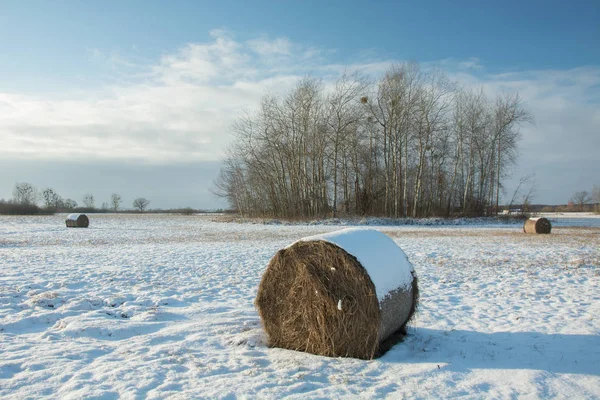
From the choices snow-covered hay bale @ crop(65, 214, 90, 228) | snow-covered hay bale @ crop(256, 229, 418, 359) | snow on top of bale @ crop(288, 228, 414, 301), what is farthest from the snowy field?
snow-covered hay bale @ crop(65, 214, 90, 228)

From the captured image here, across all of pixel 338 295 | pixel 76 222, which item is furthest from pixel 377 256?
pixel 76 222

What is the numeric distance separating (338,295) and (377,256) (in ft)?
2.13

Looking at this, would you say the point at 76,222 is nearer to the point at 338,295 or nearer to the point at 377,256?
the point at 338,295

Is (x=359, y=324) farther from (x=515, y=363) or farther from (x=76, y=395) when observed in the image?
(x=76, y=395)

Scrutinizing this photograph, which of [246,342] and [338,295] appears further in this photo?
[246,342]

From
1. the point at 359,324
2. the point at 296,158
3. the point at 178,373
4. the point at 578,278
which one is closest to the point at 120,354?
the point at 178,373

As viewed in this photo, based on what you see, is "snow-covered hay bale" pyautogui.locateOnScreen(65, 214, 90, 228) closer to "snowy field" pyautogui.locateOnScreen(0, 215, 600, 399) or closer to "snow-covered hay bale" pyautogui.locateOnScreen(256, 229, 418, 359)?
"snowy field" pyautogui.locateOnScreen(0, 215, 600, 399)

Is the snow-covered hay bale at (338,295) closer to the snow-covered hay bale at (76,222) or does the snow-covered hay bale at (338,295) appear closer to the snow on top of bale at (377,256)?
the snow on top of bale at (377,256)

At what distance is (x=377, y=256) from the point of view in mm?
4676

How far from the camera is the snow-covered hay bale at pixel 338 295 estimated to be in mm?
4402

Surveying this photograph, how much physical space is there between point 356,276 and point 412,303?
1.12 meters

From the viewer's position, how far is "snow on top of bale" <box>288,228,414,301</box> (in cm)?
445

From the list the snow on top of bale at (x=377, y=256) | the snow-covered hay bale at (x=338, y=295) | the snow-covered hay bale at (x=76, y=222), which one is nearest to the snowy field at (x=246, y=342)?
the snow-covered hay bale at (x=338, y=295)

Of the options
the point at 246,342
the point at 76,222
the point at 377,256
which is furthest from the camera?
the point at 76,222
